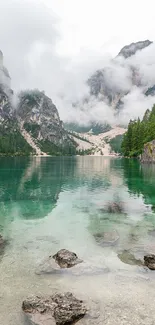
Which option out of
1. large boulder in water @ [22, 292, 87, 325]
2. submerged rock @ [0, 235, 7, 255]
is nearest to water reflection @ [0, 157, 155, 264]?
submerged rock @ [0, 235, 7, 255]

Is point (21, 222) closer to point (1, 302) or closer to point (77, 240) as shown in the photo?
point (77, 240)

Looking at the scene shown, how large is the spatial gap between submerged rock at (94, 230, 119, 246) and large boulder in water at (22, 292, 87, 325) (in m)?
11.4

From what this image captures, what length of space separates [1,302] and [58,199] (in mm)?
34829

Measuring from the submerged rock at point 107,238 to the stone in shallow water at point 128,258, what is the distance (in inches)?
103

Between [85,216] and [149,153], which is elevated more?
[149,153]

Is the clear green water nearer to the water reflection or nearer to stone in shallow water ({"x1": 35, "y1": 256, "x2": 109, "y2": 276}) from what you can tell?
the water reflection

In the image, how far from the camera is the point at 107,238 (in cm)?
2892

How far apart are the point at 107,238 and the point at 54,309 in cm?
1415

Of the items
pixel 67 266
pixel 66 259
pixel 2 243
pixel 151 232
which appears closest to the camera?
pixel 67 266

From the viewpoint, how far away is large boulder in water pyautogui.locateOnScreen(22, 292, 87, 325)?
1478cm

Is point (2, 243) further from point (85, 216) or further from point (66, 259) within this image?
point (85, 216)

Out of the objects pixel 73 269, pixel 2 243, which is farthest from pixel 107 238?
pixel 2 243

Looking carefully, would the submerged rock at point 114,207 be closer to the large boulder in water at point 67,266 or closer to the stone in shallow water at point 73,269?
the large boulder in water at point 67,266

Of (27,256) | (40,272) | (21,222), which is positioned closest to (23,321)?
(40,272)
